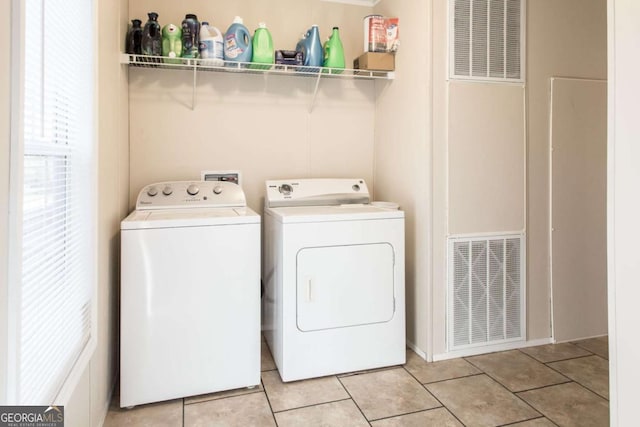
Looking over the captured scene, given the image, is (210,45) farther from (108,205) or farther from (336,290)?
(336,290)

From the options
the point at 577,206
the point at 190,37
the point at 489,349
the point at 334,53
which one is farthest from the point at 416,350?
the point at 190,37

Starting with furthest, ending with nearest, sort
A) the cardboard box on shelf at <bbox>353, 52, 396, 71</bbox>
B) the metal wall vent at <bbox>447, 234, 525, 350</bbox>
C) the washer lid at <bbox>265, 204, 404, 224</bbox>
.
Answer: the cardboard box on shelf at <bbox>353, 52, 396, 71</bbox>, the metal wall vent at <bbox>447, 234, 525, 350</bbox>, the washer lid at <bbox>265, 204, 404, 224</bbox>

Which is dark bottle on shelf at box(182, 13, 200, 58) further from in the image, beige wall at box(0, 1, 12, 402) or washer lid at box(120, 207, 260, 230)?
beige wall at box(0, 1, 12, 402)

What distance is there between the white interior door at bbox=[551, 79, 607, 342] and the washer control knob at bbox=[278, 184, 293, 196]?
5.41 ft

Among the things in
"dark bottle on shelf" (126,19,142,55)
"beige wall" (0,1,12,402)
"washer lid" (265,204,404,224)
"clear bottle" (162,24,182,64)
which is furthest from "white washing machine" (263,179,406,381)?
"beige wall" (0,1,12,402)

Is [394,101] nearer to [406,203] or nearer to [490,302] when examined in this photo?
[406,203]

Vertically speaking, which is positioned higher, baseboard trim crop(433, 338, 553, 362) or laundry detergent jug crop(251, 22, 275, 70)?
laundry detergent jug crop(251, 22, 275, 70)

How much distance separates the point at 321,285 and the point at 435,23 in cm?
159

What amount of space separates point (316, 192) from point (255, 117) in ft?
2.16

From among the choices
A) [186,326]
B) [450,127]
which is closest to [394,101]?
[450,127]

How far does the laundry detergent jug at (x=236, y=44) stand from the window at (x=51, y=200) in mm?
974

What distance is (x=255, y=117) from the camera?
2838mm

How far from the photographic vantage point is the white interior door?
266cm

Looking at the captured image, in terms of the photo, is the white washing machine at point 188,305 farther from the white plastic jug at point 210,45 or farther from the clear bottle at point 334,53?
the clear bottle at point 334,53
